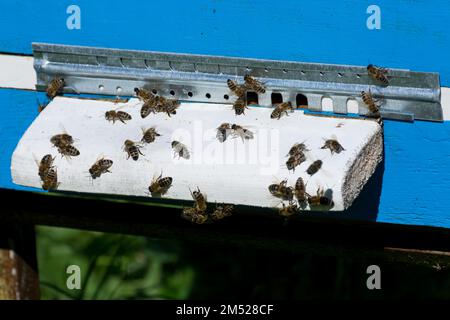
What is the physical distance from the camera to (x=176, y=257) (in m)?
5.95

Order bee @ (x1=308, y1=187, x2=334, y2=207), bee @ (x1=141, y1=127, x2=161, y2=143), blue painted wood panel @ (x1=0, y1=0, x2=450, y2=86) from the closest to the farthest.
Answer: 1. bee @ (x1=308, y1=187, x2=334, y2=207)
2. blue painted wood panel @ (x1=0, y1=0, x2=450, y2=86)
3. bee @ (x1=141, y1=127, x2=161, y2=143)

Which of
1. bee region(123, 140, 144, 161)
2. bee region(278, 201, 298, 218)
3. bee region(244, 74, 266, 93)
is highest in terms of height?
bee region(244, 74, 266, 93)

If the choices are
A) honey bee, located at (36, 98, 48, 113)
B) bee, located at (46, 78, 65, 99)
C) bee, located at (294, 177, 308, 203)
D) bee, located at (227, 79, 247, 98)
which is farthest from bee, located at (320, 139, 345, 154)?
honey bee, located at (36, 98, 48, 113)

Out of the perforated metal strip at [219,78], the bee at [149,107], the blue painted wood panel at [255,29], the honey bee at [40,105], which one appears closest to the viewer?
the blue painted wood panel at [255,29]

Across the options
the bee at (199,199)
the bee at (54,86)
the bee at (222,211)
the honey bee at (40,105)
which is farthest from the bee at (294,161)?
the honey bee at (40,105)

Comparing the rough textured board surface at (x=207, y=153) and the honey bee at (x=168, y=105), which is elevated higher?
the honey bee at (x=168, y=105)

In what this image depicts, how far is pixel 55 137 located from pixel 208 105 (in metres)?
0.58

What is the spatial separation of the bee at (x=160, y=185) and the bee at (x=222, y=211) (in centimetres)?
36

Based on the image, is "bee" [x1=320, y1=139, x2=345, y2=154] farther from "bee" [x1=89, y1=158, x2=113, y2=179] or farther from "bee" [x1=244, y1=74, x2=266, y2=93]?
"bee" [x1=89, y1=158, x2=113, y2=179]

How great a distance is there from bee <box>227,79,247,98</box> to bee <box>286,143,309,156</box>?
33cm

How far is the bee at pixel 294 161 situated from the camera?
3.01 meters

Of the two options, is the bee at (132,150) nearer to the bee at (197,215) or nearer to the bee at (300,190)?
the bee at (197,215)

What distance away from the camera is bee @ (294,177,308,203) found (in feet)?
9.66
